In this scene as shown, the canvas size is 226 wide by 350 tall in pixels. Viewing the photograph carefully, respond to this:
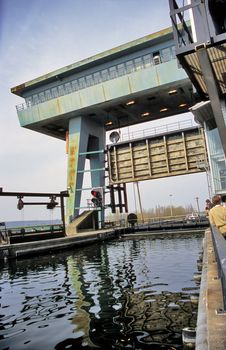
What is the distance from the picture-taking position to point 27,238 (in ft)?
69.1

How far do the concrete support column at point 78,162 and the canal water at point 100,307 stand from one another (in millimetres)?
21873

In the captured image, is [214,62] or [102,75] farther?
[102,75]

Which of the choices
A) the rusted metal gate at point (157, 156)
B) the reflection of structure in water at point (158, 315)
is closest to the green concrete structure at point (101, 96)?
the rusted metal gate at point (157, 156)

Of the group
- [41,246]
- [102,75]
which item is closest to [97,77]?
[102,75]

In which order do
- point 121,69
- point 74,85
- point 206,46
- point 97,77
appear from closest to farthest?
1. point 206,46
2. point 121,69
3. point 97,77
4. point 74,85

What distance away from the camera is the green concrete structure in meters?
30.9

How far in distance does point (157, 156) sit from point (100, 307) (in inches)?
1024

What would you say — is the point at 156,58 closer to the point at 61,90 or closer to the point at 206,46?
the point at 61,90

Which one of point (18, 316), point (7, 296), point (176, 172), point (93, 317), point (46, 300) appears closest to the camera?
point (93, 317)

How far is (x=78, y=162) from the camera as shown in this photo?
115 feet

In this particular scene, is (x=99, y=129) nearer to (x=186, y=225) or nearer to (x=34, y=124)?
(x=34, y=124)

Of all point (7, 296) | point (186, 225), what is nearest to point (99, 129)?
point (186, 225)

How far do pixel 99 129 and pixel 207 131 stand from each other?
71.7ft

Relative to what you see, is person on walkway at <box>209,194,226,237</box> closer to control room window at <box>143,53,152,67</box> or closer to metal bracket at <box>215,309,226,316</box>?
metal bracket at <box>215,309,226,316</box>
